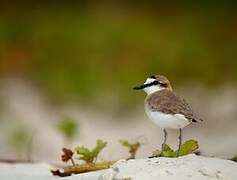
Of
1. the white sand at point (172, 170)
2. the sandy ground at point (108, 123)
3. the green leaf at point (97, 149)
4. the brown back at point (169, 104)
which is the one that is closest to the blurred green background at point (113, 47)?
the sandy ground at point (108, 123)

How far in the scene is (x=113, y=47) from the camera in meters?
13.1

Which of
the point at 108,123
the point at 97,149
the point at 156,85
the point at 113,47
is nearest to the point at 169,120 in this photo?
the point at 156,85

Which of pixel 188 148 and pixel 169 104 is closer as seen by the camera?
pixel 169 104

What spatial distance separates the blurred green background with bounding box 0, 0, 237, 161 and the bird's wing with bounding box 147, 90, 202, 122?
549 cm

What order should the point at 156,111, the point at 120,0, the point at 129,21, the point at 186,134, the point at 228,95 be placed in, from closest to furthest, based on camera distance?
the point at 156,111 → the point at 186,134 → the point at 228,95 → the point at 129,21 → the point at 120,0

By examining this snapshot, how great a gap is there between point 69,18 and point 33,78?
297 centimetres

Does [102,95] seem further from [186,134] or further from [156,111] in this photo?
[156,111]

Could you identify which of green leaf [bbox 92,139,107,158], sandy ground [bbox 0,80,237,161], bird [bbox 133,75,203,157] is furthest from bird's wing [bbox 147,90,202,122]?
sandy ground [bbox 0,80,237,161]

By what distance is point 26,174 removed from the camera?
547 centimetres

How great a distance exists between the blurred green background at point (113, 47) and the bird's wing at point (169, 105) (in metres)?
5.49

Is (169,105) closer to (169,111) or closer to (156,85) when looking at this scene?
(169,111)

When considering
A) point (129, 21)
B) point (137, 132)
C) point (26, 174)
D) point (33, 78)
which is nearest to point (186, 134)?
point (137, 132)

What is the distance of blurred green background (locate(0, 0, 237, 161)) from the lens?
11.1 m

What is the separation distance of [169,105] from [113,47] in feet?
27.8
